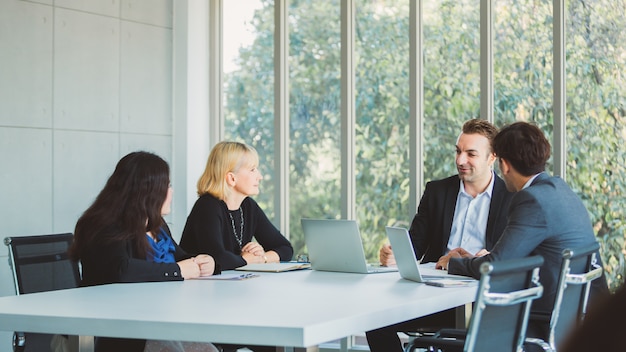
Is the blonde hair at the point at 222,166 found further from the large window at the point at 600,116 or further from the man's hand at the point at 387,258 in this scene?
the large window at the point at 600,116

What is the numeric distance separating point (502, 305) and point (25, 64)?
13.0 ft

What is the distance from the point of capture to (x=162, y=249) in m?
3.53

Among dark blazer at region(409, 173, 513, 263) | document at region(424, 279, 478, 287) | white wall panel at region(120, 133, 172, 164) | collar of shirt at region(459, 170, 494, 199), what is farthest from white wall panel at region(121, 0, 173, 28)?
document at region(424, 279, 478, 287)

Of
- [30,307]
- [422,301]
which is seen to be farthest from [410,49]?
[30,307]

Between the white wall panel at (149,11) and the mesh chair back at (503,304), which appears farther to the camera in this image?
the white wall panel at (149,11)

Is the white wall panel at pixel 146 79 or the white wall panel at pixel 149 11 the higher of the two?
the white wall panel at pixel 149 11

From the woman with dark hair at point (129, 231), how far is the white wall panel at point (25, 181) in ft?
6.89

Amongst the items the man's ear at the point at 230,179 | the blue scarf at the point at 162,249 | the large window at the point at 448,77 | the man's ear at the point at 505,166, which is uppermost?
the large window at the point at 448,77

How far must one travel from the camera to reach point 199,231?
13.7 ft

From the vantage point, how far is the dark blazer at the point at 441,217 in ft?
14.3

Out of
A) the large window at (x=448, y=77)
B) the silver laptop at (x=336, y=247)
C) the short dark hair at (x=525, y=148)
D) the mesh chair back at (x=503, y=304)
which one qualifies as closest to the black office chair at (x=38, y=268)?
the silver laptop at (x=336, y=247)

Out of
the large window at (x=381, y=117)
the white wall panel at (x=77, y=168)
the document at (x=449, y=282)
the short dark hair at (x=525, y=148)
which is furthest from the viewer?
the large window at (x=381, y=117)

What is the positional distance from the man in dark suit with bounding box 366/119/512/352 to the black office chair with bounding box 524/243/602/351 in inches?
45.9

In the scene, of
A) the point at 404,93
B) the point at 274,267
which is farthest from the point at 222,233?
the point at 404,93
